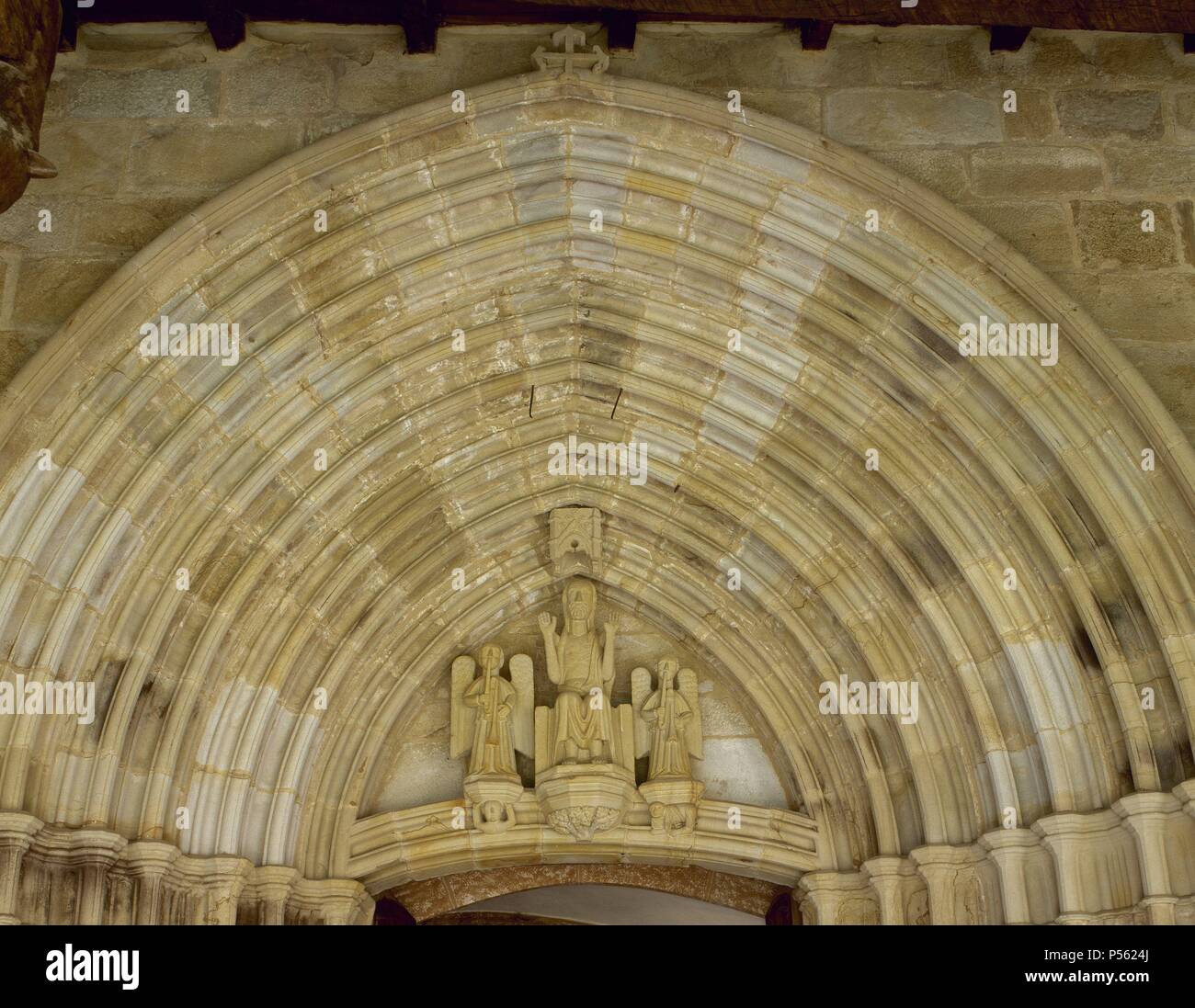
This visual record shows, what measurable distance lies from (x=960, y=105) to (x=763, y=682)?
9.91 feet

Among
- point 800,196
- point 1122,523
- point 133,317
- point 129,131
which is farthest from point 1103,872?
point 129,131

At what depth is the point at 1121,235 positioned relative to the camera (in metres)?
6.50

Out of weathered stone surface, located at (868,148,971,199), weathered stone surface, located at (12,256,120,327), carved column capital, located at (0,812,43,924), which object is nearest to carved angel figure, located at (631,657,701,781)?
weathered stone surface, located at (868,148,971,199)

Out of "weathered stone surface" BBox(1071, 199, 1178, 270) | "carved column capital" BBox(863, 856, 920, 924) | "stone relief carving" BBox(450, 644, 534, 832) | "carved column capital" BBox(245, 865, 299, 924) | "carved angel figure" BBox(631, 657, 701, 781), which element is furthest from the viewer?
"carved angel figure" BBox(631, 657, 701, 781)

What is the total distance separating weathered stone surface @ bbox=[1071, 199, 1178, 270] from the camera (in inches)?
254

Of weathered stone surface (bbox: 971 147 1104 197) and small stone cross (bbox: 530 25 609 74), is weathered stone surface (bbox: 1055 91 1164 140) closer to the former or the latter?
weathered stone surface (bbox: 971 147 1104 197)

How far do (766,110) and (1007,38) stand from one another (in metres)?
1.12

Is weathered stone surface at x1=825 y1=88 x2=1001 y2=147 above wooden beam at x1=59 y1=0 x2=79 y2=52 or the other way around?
the other way around

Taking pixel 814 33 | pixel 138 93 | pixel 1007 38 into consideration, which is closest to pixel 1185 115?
pixel 1007 38

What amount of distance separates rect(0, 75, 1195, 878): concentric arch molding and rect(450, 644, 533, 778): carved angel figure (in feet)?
0.90

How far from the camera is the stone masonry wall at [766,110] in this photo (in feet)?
21.3

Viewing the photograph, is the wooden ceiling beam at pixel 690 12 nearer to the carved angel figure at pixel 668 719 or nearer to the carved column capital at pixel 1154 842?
the carved column capital at pixel 1154 842

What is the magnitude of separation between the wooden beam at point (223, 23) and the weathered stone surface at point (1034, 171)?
3.26 metres

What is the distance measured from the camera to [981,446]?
21.7 feet
